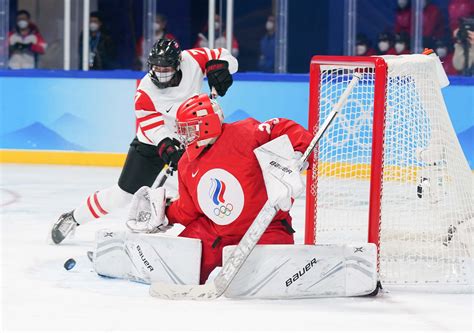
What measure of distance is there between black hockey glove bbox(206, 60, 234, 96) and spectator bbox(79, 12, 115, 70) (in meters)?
3.80

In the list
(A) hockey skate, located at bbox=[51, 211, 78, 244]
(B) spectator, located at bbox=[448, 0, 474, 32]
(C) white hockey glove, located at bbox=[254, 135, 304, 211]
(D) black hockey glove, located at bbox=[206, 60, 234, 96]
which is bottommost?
(A) hockey skate, located at bbox=[51, 211, 78, 244]

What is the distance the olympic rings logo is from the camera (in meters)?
3.49

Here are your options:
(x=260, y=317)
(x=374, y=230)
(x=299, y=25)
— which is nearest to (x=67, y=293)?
(x=260, y=317)

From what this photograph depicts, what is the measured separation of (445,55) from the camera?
25.1 ft

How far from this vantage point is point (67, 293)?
11.5ft

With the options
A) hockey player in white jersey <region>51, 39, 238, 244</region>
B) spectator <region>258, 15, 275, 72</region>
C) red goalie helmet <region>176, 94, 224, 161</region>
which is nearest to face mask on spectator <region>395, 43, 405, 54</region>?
spectator <region>258, 15, 275, 72</region>

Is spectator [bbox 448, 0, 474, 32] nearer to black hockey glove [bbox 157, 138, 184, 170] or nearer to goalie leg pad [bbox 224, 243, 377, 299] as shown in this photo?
black hockey glove [bbox 157, 138, 184, 170]

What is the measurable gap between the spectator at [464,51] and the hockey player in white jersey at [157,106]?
3366 mm

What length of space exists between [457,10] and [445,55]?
399mm

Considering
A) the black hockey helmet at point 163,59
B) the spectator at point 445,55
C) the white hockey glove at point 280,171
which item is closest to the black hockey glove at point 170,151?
the black hockey helmet at point 163,59

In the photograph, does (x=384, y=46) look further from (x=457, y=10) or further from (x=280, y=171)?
(x=280, y=171)

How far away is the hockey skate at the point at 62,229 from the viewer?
460 cm

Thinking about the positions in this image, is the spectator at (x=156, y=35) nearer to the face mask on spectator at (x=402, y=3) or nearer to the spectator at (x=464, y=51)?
the face mask on spectator at (x=402, y=3)

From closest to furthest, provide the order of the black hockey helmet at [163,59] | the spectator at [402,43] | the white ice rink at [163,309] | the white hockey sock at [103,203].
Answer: the white ice rink at [163,309]
the black hockey helmet at [163,59]
the white hockey sock at [103,203]
the spectator at [402,43]
